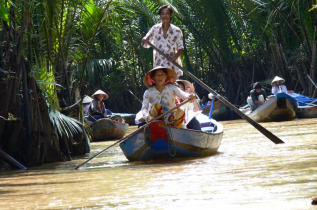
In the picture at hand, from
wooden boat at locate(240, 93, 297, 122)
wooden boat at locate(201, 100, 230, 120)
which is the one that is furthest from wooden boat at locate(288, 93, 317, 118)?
wooden boat at locate(201, 100, 230, 120)

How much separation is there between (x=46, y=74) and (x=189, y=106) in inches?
77.3

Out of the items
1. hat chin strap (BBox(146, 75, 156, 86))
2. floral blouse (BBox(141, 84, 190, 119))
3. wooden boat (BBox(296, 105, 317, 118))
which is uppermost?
hat chin strap (BBox(146, 75, 156, 86))

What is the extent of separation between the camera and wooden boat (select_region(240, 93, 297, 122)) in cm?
1645

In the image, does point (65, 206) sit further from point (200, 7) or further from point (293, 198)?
point (200, 7)

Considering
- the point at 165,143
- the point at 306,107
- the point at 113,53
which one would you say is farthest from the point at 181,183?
the point at 113,53

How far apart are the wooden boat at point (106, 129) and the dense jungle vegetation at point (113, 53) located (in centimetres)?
138

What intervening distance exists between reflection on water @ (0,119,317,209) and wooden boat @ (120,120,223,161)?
0.70 ft

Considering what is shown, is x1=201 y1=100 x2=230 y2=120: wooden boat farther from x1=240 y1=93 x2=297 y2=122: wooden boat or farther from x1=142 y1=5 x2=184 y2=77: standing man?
x1=142 y1=5 x2=184 y2=77: standing man

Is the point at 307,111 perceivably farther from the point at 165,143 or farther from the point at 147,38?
the point at 165,143

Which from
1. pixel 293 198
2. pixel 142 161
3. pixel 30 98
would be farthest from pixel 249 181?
pixel 30 98

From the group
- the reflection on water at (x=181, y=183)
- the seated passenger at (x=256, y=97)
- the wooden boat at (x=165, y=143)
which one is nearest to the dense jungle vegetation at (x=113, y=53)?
the reflection on water at (x=181, y=183)

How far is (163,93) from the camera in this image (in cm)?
819

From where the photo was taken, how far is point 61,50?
9250 mm

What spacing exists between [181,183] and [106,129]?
905cm
